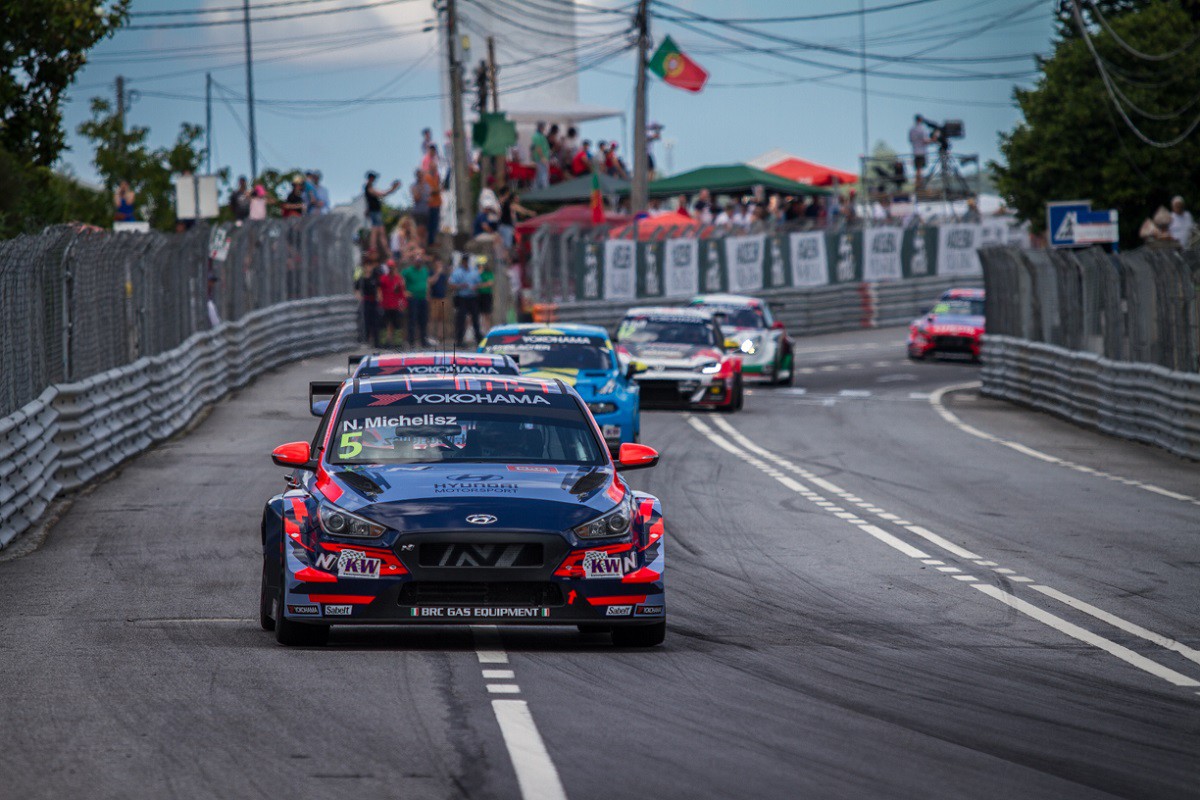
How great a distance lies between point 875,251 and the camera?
52.4 metres

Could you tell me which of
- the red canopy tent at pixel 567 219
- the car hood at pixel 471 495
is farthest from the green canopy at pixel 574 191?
the car hood at pixel 471 495

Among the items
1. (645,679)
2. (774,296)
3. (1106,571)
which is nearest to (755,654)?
(645,679)

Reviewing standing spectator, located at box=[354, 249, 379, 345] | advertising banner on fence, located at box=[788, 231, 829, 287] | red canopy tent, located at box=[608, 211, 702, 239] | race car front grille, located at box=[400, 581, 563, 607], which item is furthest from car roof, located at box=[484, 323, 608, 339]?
advertising banner on fence, located at box=[788, 231, 829, 287]

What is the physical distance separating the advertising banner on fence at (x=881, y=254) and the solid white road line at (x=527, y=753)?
4489cm

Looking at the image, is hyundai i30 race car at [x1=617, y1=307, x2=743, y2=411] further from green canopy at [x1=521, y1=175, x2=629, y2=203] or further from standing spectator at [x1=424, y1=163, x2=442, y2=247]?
green canopy at [x1=521, y1=175, x2=629, y2=203]

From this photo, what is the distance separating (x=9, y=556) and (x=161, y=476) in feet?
17.3

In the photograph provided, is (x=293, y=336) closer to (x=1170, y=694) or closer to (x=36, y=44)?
(x=36, y=44)

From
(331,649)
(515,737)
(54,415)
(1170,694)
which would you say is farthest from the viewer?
(54,415)

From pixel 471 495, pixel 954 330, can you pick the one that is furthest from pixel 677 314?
pixel 471 495

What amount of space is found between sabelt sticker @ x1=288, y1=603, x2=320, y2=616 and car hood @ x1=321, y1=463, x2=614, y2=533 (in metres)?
0.49

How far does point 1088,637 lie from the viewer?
1031cm

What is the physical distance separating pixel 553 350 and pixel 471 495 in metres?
13.3

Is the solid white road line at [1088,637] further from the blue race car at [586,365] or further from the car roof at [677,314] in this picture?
the car roof at [677,314]

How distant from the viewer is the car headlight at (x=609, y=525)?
930cm
